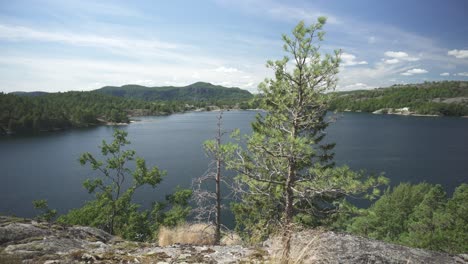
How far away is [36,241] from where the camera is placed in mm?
Answer: 6359

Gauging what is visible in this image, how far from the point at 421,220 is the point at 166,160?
142 feet

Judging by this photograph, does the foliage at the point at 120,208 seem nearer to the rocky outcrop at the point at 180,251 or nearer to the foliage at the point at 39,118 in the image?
the rocky outcrop at the point at 180,251

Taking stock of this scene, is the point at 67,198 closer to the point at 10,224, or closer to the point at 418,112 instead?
the point at 10,224

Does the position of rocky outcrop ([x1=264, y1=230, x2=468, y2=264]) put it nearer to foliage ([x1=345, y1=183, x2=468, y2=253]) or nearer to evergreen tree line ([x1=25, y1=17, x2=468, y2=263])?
evergreen tree line ([x1=25, y1=17, x2=468, y2=263])

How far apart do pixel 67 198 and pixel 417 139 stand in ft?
279

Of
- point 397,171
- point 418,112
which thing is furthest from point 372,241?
point 418,112

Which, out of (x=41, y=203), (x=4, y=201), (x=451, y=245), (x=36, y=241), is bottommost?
(x=4, y=201)

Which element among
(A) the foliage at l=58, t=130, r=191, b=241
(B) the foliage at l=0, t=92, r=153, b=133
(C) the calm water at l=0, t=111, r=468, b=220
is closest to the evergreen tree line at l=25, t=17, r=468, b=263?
(A) the foliage at l=58, t=130, r=191, b=241

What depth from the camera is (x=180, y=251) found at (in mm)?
6066

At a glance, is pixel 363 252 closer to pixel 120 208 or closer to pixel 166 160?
pixel 120 208

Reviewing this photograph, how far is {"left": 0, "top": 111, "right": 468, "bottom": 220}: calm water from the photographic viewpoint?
40.4 metres

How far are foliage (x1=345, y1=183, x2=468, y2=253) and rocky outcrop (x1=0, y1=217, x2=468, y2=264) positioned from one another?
13314 millimetres

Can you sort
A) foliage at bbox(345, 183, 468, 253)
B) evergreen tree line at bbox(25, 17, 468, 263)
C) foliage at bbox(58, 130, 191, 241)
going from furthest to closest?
foliage at bbox(58, 130, 191, 241) → foliage at bbox(345, 183, 468, 253) → evergreen tree line at bbox(25, 17, 468, 263)

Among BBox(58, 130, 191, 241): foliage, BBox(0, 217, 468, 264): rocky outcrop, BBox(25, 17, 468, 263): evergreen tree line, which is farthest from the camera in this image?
BBox(58, 130, 191, 241): foliage
